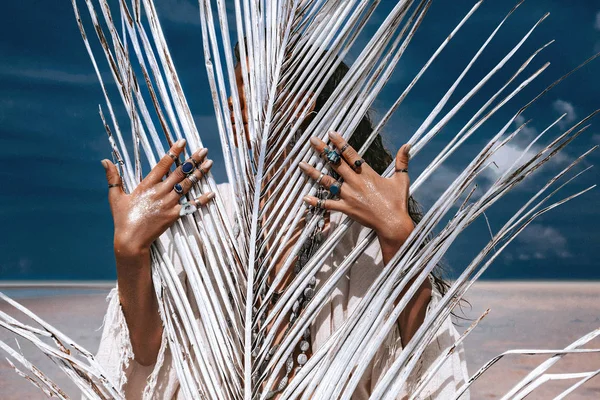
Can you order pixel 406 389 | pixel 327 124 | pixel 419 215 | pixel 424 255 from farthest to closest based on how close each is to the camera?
pixel 419 215 → pixel 406 389 → pixel 327 124 → pixel 424 255

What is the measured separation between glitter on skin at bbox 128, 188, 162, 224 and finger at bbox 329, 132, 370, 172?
270 mm

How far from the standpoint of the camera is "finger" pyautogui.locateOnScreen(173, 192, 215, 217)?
798 mm

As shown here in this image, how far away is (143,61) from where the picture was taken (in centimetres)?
88

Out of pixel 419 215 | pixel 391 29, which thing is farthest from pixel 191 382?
pixel 419 215

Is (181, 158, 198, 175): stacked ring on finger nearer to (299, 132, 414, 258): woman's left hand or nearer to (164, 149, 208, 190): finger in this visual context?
(164, 149, 208, 190): finger

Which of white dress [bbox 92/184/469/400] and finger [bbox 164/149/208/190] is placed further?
white dress [bbox 92/184/469/400]

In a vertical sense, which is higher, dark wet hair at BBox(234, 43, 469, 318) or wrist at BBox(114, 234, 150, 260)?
dark wet hair at BBox(234, 43, 469, 318)

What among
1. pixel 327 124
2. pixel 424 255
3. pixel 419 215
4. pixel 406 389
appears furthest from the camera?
pixel 419 215

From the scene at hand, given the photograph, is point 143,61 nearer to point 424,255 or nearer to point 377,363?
point 424,255

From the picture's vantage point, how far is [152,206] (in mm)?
812

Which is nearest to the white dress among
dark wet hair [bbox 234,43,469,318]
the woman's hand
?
the woman's hand

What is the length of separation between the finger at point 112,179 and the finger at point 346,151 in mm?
339

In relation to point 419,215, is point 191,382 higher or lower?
lower

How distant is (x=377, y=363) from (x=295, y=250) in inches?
13.5
